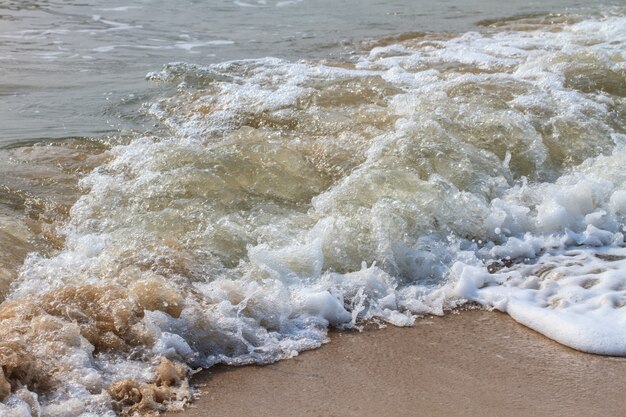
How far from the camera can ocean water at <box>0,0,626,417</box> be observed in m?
3.18

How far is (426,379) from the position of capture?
3.04m

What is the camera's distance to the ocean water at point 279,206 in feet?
10.4

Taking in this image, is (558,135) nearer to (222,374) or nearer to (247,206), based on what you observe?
(247,206)

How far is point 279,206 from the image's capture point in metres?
4.52

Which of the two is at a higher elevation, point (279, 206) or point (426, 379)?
point (279, 206)

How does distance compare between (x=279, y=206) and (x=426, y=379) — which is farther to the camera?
(x=279, y=206)

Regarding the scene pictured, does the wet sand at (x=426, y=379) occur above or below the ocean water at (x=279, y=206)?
below

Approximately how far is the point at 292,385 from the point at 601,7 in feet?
32.0

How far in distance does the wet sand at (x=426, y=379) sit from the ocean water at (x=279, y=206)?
11 cm

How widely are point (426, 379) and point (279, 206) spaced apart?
173 cm

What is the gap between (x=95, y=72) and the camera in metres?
7.54

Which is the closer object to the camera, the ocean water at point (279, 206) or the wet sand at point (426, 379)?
the wet sand at point (426, 379)

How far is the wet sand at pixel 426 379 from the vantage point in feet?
9.31

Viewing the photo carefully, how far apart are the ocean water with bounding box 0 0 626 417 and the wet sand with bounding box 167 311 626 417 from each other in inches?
4.2
